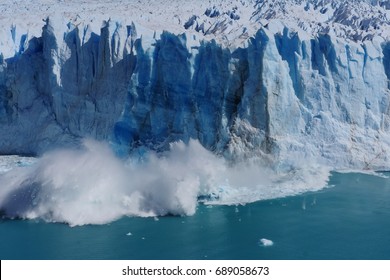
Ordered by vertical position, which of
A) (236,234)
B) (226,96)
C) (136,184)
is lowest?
(236,234)

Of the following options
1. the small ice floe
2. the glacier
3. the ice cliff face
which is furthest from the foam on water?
the small ice floe

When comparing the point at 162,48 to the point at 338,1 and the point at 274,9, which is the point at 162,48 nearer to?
the point at 274,9

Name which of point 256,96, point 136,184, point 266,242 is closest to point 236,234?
point 266,242

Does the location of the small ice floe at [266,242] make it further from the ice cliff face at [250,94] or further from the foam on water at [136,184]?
the ice cliff face at [250,94]

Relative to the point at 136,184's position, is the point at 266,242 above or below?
below

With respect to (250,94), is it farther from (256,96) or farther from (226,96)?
(226,96)

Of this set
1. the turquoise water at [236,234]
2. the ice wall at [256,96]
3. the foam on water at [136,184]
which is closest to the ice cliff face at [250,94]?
the ice wall at [256,96]
